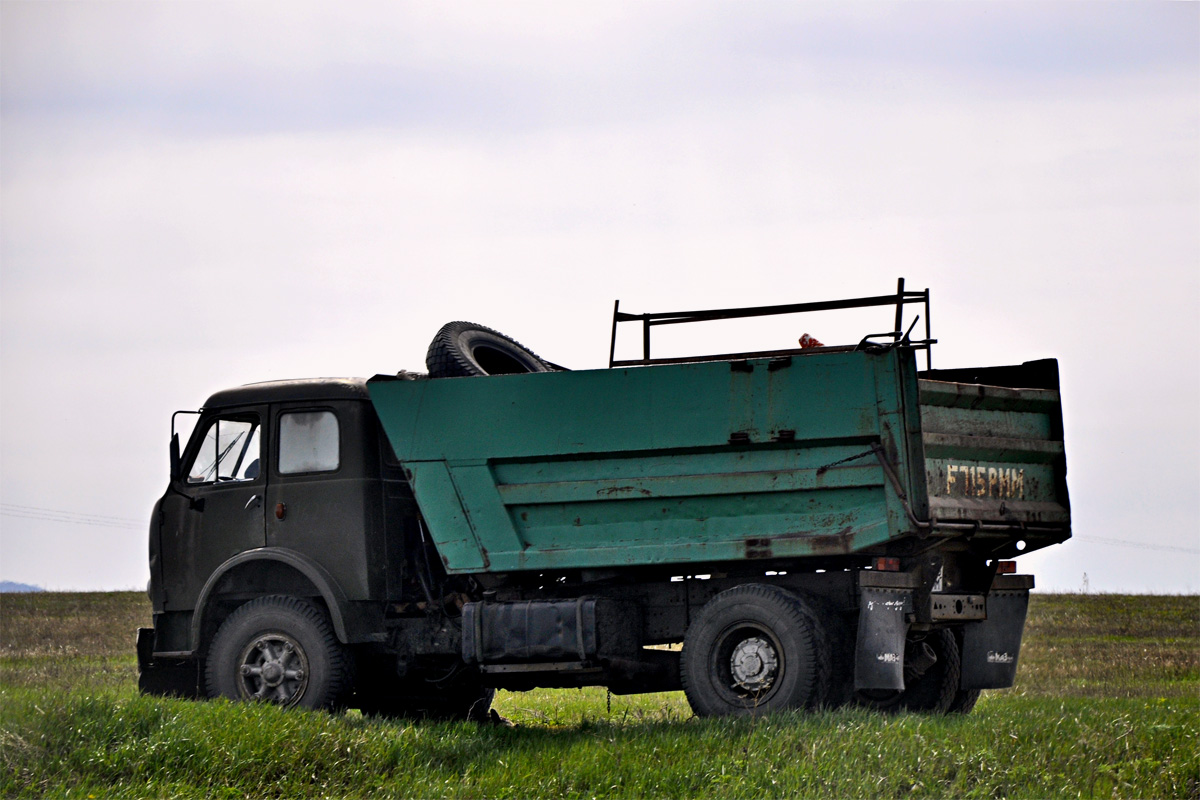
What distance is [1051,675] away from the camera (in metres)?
16.1

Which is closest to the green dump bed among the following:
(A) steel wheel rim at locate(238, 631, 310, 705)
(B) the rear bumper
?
(B) the rear bumper

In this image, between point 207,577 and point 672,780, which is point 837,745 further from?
point 207,577

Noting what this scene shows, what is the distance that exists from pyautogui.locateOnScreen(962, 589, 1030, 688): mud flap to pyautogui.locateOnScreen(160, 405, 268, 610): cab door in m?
5.42

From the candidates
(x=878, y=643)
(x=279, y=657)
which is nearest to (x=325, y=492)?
(x=279, y=657)

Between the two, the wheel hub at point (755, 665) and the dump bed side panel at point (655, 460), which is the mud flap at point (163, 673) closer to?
the dump bed side panel at point (655, 460)

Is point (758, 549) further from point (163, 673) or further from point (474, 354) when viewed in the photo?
point (163, 673)

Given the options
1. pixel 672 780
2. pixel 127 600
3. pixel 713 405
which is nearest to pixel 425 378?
→ pixel 713 405

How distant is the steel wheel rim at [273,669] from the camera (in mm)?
10242

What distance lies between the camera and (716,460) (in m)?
9.44

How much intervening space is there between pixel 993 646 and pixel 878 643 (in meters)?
1.91

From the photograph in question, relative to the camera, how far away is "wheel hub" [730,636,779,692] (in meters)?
9.25

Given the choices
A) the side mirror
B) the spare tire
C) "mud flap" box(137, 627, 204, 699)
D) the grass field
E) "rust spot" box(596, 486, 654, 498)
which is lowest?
the grass field

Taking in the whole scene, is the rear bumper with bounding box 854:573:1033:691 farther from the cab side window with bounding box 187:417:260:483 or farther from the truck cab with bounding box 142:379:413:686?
the cab side window with bounding box 187:417:260:483

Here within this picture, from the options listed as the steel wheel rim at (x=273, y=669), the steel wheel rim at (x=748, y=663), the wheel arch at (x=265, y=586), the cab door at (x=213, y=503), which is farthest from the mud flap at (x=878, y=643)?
the cab door at (x=213, y=503)
